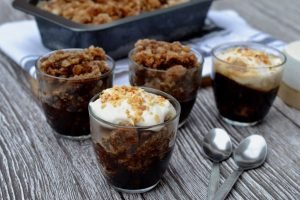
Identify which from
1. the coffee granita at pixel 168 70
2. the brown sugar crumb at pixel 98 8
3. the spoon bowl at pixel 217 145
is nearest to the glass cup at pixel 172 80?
the coffee granita at pixel 168 70

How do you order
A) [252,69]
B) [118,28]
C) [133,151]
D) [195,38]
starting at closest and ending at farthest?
[133,151] < [252,69] < [118,28] < [195,38]

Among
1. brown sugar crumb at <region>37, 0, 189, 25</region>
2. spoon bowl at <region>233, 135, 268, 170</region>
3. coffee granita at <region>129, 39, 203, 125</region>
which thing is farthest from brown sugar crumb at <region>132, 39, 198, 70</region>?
brown sugar crumb at <region>37, 0, 189, 25</region>

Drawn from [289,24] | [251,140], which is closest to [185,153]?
[251,140]

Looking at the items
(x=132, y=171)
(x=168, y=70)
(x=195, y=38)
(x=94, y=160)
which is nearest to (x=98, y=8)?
(x=195, y=38)

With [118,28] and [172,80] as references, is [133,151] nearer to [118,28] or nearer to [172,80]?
[172,80]

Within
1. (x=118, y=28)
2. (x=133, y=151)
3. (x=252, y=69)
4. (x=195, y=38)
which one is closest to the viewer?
(x=133, y=151)

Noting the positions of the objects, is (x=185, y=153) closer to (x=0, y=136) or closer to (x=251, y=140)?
(x=251, y=140)

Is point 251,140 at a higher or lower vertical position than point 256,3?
higher
